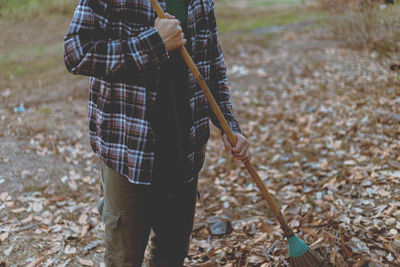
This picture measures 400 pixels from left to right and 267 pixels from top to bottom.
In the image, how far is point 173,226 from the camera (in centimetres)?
231

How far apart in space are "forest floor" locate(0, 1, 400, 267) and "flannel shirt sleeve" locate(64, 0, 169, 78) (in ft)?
7.22

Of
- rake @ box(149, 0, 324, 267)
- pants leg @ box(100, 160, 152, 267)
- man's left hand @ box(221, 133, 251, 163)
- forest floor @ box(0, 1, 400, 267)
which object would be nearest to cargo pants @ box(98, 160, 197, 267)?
pants leg @ box(100, 160, 152, 267)

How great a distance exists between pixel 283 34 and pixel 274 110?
7804 mm

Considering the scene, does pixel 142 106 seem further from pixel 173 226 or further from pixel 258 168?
pixel 258 168

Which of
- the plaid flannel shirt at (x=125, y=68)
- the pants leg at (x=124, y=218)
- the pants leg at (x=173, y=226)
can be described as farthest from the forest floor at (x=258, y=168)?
the plaid flannel shirt at (x=125, y=68)

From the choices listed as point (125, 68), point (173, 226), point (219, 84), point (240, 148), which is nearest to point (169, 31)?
point (125, 68)

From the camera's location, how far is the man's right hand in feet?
5.90

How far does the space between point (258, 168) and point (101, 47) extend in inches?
148

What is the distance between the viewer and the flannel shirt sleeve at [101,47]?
1.73 m

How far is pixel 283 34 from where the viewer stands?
13891mm

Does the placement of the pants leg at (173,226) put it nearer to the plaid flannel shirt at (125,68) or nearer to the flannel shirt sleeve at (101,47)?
the plaid flannel shirt at (125,68)

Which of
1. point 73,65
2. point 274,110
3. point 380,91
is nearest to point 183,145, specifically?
point 73,65

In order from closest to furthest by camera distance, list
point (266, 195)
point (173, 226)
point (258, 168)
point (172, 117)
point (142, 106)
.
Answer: point (142, 106), point (172, 117), point (173, 226), point (266, 195), point (258, 168)

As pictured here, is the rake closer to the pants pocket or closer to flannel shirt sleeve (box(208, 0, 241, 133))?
flannel shirt sleeve (box(208, 0, 241, 133))
